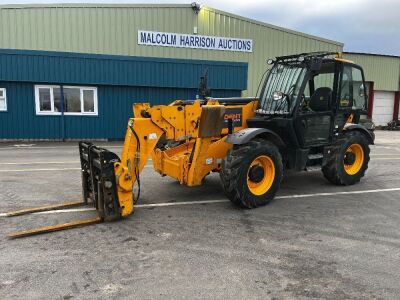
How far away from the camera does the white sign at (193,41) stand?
65.9 ft

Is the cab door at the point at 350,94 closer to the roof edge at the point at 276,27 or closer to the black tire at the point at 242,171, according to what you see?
the black tire at the point at 242,171

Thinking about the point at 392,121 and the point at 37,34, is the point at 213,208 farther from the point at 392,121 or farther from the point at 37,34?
the point at 392,121

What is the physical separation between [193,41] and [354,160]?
1431 cm

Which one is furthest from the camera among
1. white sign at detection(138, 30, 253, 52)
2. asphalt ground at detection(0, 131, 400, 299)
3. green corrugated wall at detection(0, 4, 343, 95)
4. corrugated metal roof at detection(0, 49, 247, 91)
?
white sign at detection(138, 30, 253, 52)

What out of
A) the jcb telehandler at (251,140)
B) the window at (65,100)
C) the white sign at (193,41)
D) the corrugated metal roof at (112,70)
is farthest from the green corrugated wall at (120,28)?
the jcb telehandler at (251,140)

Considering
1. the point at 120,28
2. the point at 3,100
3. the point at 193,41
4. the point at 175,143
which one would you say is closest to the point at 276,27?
the point at 193,41

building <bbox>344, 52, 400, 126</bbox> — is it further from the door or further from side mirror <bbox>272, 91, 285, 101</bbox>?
side mirror <bbox>272, 91, 285, 101</bbox>

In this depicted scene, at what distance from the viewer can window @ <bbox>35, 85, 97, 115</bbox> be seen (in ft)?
55.8

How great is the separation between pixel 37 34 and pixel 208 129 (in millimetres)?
15492

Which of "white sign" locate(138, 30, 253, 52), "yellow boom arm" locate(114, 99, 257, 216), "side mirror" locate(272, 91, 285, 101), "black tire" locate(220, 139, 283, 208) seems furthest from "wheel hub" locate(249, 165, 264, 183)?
"white sign" locate(138, 30, 253, 52)

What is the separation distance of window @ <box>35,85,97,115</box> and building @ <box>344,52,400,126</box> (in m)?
19.9

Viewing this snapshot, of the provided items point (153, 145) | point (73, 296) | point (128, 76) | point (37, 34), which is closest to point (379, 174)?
point (153, 145)

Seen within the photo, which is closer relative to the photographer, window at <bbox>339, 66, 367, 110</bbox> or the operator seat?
the operator seat

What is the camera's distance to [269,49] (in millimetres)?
22750
